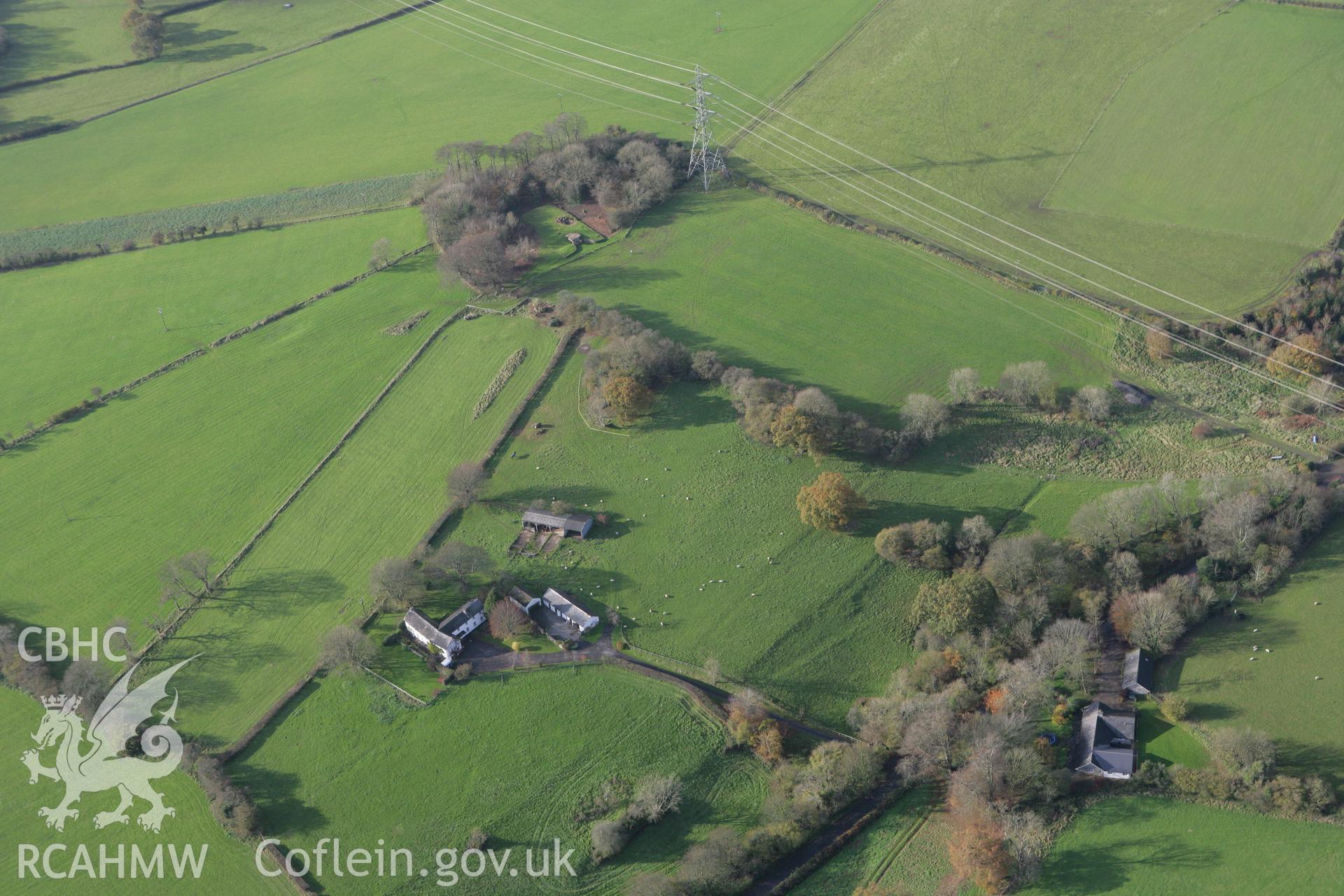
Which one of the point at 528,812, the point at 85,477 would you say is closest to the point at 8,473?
the point at 85,477

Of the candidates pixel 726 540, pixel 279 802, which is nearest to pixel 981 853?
pixel 726 540

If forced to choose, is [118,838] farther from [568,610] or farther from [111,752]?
[568,610]

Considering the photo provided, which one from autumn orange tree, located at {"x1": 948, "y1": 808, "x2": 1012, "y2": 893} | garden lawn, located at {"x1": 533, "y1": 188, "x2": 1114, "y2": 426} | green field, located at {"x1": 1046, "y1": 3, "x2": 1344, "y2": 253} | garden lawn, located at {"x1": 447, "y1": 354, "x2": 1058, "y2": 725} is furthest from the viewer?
green field, located at {"x1": 1046, "y1": 3, "x2": 1344, "y2": 253}

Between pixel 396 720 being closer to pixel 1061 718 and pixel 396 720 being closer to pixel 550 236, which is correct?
pixel 1061 718

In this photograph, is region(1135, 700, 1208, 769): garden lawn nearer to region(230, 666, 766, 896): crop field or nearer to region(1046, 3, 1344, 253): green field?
region(230, 666, 766, 896): crop field

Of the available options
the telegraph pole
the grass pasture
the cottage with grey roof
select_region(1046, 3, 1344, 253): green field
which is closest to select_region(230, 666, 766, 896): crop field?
the cottage with grey roof

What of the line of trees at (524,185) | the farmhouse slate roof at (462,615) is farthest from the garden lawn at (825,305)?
the farmhouse slate roof at (462,615)
